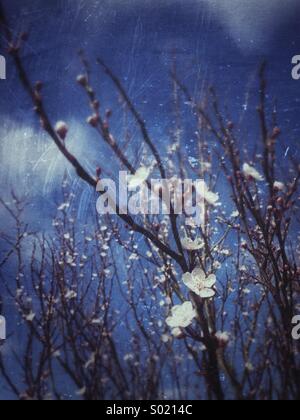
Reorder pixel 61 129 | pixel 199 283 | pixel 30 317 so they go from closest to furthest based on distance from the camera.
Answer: pixel 61 129 < pixel 199 283 < pixel 30 317

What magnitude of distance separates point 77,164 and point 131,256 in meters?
1.99

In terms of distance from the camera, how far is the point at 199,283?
152 centimetres

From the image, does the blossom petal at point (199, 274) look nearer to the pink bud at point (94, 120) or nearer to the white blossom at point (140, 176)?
the white blossom at point (140, 176)

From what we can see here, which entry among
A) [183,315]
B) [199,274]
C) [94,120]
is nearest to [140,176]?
[94,120]

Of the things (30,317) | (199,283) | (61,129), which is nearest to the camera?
(61,129)

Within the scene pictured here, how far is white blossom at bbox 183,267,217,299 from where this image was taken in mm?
1430

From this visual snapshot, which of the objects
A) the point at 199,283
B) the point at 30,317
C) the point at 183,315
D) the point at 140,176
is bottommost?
the point at 183,315

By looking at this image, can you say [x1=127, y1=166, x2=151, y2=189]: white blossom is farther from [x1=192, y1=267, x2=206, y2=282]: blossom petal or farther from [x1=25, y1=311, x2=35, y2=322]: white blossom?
[x1=25, y1=311, x2=35, y2=322]: white blossom

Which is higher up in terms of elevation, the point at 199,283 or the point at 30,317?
the point at 30,317

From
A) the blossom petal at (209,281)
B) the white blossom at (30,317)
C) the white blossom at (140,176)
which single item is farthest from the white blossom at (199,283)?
the white blossom at (30,317)

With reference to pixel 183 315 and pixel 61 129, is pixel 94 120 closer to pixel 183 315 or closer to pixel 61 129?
pixel 61 129

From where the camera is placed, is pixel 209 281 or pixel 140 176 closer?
pixel 140 176

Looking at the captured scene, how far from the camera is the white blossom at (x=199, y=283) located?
1430mm
